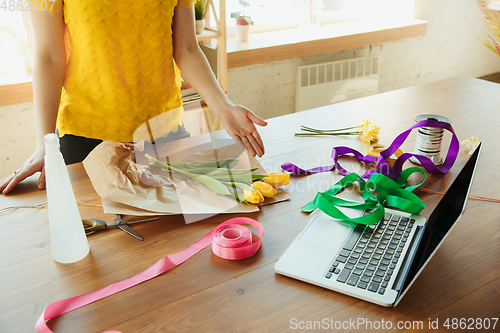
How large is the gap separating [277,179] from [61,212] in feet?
1.75

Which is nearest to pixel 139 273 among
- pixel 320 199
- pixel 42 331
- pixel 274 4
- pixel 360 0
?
pixel 42 331

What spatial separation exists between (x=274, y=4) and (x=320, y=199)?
2688mm

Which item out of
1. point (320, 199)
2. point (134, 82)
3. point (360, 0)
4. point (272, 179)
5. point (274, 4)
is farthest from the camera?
point (360, 0)

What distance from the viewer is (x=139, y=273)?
79cm

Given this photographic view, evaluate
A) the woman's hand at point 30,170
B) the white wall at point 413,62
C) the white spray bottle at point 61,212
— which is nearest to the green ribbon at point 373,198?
the white spray bottle at point 61,212

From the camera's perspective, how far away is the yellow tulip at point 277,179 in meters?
1.09

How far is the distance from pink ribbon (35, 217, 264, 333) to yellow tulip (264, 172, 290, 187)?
186 millimetres

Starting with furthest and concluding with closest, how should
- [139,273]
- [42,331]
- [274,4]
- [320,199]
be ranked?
[274,4] < [320,199] < [139,273] < [42,331]

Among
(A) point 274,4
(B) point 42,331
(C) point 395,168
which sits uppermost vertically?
(A) point 274,4

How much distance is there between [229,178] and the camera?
3.48ft

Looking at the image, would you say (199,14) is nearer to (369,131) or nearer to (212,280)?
(369,131)

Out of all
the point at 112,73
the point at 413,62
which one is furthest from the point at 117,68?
the point at 413,62

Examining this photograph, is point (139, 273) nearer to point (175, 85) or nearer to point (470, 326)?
point (470, 326)

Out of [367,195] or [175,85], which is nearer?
[367,195]
